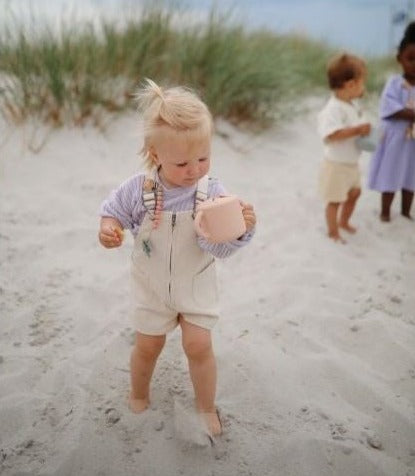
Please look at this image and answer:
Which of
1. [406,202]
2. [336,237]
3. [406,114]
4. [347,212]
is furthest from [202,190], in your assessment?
[406,202]

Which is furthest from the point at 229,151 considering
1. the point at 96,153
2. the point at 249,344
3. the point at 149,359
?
the point at 149,359

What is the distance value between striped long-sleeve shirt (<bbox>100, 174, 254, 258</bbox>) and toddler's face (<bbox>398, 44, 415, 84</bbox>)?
2.24m

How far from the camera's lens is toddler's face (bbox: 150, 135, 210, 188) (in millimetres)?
1457

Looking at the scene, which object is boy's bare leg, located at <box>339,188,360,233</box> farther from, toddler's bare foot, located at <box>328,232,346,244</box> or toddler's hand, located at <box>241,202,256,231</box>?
toddler's hand, located at <box>241,202,256,231</box>

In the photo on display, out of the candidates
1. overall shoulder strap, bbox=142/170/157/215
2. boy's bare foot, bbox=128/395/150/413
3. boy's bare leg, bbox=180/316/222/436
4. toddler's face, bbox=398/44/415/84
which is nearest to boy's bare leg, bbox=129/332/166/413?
boy's bare foot, bbox=128/395/150/413

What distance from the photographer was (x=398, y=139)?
3.50 metres

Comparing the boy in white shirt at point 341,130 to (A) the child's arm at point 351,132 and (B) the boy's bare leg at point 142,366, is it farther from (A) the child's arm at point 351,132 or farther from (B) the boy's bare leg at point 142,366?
(B) the boy's bare leg at point 142,366

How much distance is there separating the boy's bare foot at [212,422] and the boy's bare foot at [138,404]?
22cm

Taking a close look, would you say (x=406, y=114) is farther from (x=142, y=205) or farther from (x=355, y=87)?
(x=142, y=205)

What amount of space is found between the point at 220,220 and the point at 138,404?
2.90ft

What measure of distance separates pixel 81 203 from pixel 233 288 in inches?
51.8

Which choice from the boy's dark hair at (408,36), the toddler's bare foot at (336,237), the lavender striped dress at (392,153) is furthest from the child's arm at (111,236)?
the boy's dark hair at (408,36)

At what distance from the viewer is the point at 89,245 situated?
3018 mm

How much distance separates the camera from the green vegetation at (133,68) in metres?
3.89
